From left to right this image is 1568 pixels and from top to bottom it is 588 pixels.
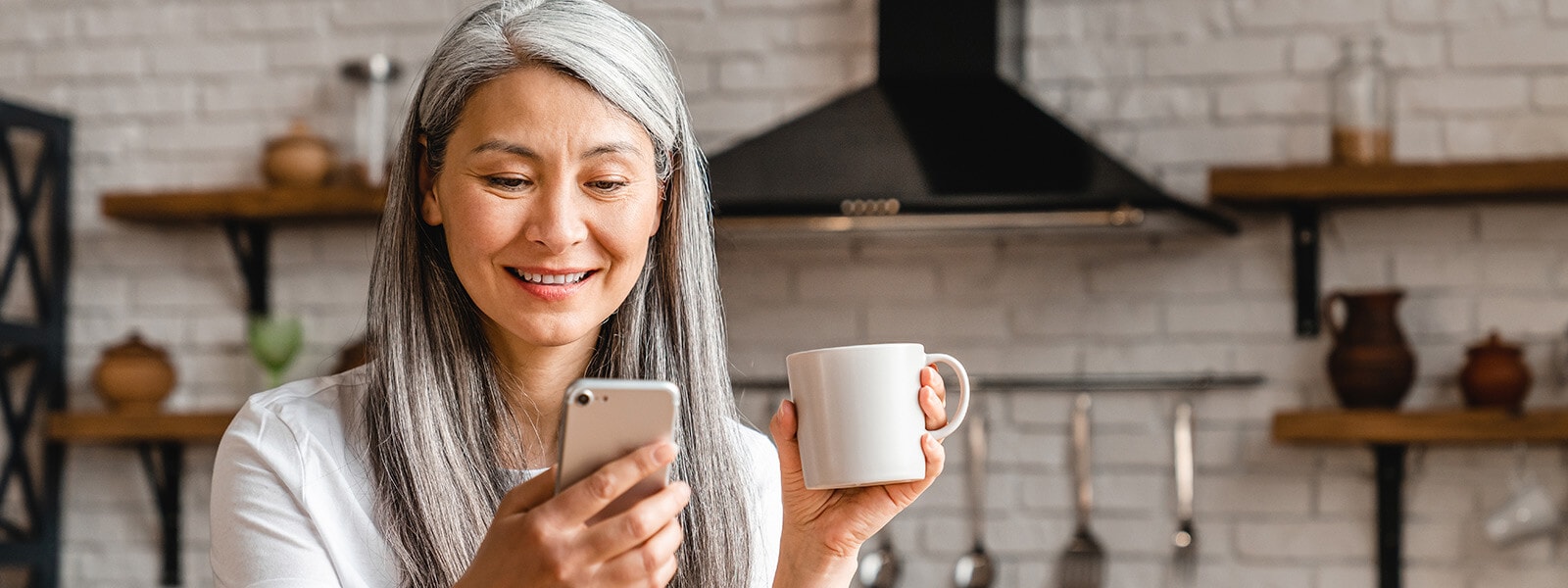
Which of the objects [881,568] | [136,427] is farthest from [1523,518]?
[136,427]

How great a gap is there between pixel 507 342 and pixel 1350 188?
1.76 meters

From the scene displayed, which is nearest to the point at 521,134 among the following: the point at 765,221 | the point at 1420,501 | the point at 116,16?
the point at 765,221

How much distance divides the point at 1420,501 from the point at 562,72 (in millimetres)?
2110

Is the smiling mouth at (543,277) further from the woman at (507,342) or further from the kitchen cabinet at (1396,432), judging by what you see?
the kitchen cabinet at (1396,432)

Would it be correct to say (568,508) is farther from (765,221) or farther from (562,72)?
(765,221)

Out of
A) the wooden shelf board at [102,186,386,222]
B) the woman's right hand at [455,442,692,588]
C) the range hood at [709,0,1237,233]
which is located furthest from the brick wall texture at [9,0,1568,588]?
the woman's right hand at [455,442,692,588]

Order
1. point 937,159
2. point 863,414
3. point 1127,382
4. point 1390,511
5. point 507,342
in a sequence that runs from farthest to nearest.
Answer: point 1127,382, point 1390,511, point 937,159, point 507,342, point 863,414

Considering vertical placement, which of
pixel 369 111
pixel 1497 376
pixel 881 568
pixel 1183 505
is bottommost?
pixel 881 568

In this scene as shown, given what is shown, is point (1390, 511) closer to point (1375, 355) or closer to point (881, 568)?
point (1375, 355)

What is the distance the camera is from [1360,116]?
8.48 feet

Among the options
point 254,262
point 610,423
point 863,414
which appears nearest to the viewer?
point 610,423

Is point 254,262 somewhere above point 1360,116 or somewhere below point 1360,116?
below

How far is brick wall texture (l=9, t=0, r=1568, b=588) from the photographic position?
105 inches

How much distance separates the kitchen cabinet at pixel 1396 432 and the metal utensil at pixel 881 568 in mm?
719
